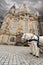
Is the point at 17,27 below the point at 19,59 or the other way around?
the other way around

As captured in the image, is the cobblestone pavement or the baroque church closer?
the cobblestone pavement

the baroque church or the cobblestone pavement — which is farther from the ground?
the baroque church

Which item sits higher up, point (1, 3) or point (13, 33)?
point (1, 3)

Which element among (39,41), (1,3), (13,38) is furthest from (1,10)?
(39,41)

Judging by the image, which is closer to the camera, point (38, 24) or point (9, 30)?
point (9, 30)

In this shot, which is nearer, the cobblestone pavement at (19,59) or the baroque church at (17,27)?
the cobblestone pavement at (19,59)

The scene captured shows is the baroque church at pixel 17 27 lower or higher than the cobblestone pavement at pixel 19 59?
higher

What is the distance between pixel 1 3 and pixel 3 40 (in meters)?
11.4

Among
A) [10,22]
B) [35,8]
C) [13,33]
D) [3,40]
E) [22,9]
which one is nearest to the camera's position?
[3,40]

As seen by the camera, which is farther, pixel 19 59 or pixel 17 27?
pixel 17 27

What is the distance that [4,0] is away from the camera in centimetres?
2962

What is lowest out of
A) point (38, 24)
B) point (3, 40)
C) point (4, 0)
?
point (3, 40)

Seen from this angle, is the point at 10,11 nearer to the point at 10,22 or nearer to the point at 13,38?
the point at 10,22

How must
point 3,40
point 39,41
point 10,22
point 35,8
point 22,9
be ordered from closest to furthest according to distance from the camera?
point 39,41 → point 3,40 → point 10,22 → point 22,9 → point 35,8
